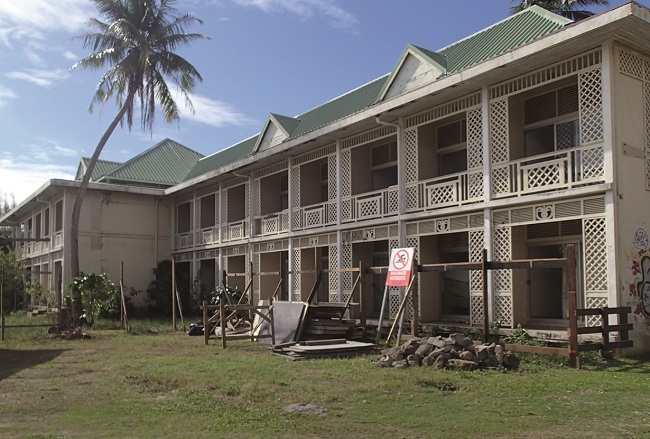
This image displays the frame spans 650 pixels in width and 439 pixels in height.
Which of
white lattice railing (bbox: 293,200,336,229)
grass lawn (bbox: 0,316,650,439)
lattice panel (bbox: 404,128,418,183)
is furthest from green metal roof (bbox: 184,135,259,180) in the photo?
grass lawn (bbox: 0,316,650,439)

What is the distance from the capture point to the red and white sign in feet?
45.6

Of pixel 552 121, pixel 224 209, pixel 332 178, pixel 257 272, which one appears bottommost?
pixel 257 272

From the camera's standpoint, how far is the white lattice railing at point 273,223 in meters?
22.4

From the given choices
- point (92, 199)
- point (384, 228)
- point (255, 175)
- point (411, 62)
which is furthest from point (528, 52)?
point (92, 199)

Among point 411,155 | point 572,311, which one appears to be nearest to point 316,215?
point 411,155

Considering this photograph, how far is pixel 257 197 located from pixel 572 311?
1516 centimetres

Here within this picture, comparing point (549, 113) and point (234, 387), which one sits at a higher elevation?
point (549, 113)

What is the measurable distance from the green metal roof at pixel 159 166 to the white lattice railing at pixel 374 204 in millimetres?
15414

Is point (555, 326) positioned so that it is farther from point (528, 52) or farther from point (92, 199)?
point (92, 199)

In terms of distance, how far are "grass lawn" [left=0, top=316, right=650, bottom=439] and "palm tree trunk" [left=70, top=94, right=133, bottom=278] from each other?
43.4 ft

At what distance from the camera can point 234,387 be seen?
9648 millimetres

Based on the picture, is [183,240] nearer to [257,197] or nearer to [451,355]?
[257,197]

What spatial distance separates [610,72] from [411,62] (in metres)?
6.46

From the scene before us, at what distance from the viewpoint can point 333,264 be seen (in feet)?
Result: 64.6
